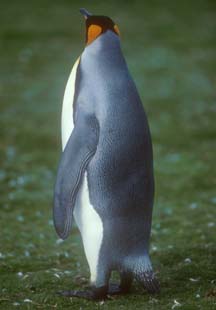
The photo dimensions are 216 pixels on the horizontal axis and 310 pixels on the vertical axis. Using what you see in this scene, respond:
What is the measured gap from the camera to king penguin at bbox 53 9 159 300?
19.6ft

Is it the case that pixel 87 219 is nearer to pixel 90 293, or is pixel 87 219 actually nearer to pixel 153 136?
pixel 90 293

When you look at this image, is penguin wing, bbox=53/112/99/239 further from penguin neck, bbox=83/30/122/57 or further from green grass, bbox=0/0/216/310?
green grass, bbox=0/0/216/310

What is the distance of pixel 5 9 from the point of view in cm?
2180

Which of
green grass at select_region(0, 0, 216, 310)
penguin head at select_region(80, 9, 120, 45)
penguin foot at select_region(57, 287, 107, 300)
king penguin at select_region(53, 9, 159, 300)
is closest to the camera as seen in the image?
king penguin at select_region(53, 9, 159, 300)

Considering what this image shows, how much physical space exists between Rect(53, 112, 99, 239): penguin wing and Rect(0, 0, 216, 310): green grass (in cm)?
68

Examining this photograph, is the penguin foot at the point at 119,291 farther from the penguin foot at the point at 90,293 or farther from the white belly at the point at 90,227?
the white belly at the point at 90,227

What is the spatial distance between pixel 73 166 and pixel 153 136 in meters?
7.88

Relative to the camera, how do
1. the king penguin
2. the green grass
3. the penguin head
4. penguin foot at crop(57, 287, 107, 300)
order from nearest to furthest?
the king penguin → penguin foot at crop(57, 287, 107, 300) → the penguin head → the green grass

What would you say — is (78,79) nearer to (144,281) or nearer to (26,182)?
(144,281)

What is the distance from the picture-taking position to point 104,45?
6160 mm

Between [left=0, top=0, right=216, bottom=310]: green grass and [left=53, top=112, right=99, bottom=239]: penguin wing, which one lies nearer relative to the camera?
[left=53, top=112, right=99, bottom=239]: penguin wing

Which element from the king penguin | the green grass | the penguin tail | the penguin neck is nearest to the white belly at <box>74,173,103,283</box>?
the king penguin

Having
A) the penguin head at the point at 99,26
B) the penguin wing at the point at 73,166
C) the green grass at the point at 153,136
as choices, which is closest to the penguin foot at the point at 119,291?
the green grass at the point at 153,136

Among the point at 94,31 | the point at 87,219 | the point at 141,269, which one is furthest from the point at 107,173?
the point at 94,31
